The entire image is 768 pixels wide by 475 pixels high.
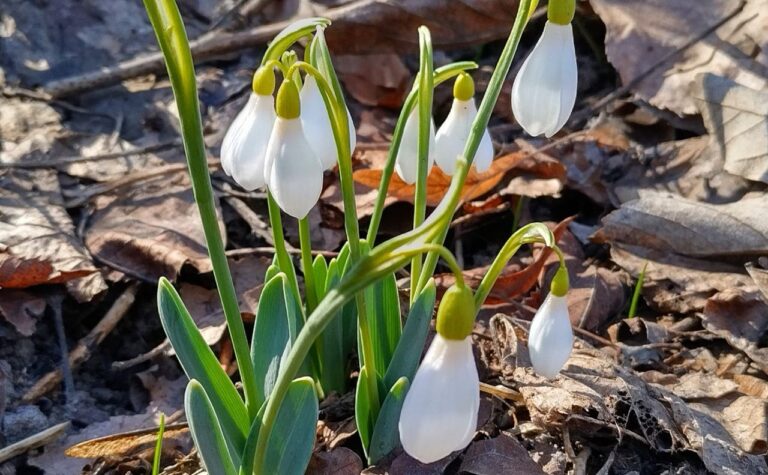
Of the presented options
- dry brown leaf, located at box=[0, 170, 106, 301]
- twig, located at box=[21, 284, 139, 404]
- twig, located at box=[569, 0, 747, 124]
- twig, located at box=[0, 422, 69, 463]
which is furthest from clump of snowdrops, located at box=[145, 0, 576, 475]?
twig, located at box=[569, 0, 747, 124]

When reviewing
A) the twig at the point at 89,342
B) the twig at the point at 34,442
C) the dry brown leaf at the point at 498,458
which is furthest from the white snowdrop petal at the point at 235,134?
the twig at the point at 89,342

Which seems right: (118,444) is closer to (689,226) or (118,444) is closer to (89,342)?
(89,342)

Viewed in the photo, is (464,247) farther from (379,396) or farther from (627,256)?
(379,396)

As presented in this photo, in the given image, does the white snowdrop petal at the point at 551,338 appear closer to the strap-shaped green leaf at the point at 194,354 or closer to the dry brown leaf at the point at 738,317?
the strap-shaped green leaf at the point at 194,354

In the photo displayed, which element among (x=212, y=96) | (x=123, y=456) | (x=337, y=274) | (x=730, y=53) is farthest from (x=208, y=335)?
(x=730, y=53)

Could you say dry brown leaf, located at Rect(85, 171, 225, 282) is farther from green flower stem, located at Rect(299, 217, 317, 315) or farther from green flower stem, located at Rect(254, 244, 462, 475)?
green flower stem, located at Rect(254, 244, 462, 475)
